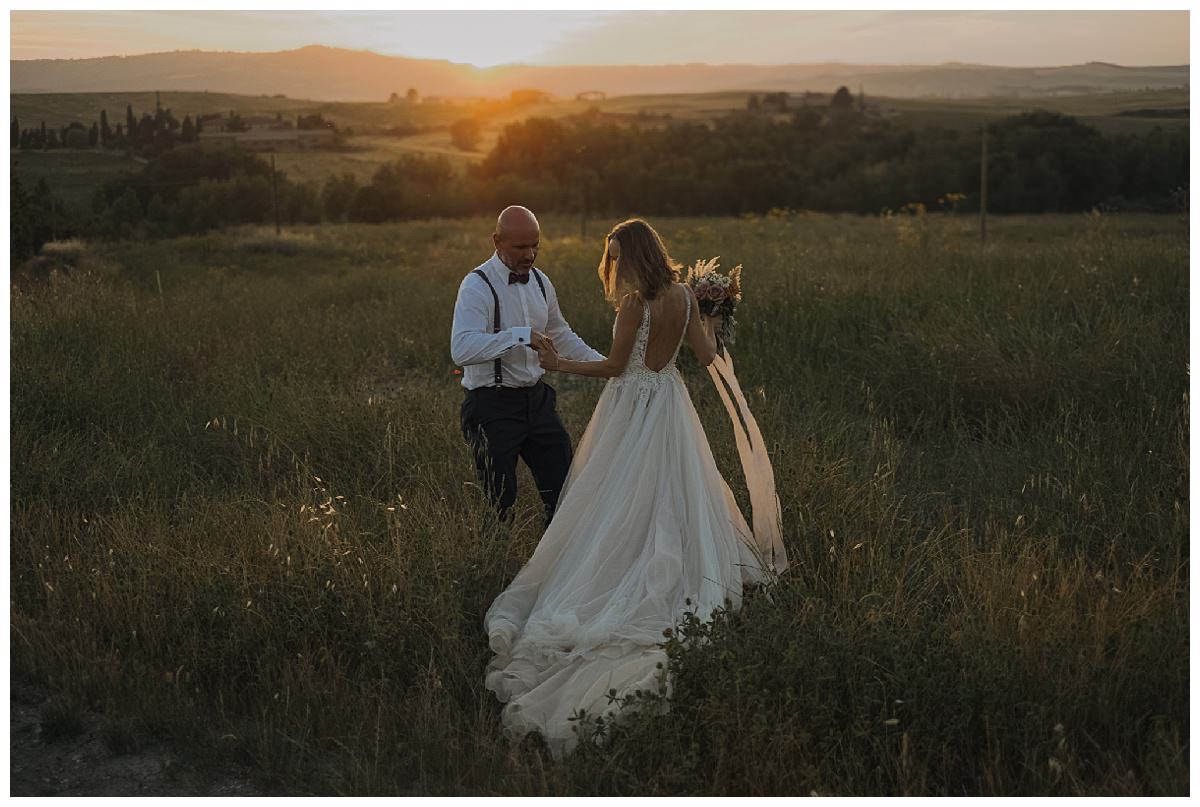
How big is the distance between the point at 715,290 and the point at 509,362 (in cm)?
124

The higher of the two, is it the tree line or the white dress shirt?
the tree line

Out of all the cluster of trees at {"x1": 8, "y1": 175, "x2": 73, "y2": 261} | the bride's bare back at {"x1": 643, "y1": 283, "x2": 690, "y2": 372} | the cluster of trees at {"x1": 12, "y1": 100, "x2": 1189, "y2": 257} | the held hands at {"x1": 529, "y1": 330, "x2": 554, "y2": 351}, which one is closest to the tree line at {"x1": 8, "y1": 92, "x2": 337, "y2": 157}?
the cluster of trees at {"x1": 12, "y1": 100, "x2": 1189, "y2": 257}

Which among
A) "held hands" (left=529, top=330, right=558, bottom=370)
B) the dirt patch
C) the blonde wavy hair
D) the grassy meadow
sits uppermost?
the blonde wavy hair

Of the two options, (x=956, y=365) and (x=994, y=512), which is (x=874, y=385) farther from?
(x=994, y=512)

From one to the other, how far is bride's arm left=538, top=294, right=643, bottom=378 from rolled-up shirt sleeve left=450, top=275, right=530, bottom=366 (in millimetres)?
177

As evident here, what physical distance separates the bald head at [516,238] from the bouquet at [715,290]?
2.91 ft

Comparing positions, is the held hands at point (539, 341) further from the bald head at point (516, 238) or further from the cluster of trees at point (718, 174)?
the cluster of trees at point (718, 174)

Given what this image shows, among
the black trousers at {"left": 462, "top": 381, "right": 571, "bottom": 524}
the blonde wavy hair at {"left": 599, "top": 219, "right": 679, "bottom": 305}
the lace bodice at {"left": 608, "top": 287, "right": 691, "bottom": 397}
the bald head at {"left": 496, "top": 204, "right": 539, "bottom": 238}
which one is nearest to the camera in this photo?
the blonde wavy hair at {"left": 599, "top": 219, "right": 679, "bottom": 305}

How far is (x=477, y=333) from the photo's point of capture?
5.60 meters

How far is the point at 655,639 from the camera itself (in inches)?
186

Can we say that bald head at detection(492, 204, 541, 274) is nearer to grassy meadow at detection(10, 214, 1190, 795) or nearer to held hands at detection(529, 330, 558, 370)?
held hands at detection(529, 330, 558, 370)

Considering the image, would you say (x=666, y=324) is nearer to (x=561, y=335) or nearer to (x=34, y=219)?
(x=561, y=335)

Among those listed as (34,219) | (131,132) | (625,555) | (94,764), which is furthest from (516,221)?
(131,132)

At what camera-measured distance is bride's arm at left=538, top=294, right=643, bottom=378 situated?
201 inches
